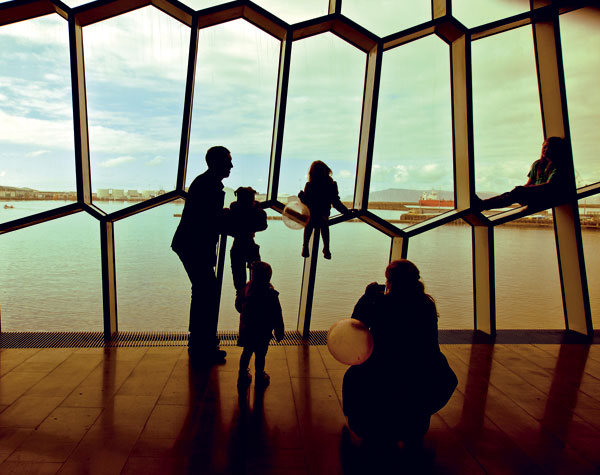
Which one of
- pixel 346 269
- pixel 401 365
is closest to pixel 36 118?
pixel 346 269

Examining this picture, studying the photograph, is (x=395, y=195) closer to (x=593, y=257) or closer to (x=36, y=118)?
(x=593, y=257)

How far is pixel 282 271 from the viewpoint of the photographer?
12.9 ft

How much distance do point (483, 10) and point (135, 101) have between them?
9.55 ft

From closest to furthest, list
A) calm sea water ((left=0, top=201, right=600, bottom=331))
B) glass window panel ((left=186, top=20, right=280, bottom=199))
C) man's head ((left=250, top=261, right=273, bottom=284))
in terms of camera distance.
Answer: man's head ((left=250, top=261, right=273, bottom=284)) < glass window panel ((left=186, top=20, right=280, bottom=199)) < calm sea water ((left=0, top=201, right=600, bottom=331))

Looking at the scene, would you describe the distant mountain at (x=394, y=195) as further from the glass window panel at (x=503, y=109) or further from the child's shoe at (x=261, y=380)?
the child's shoe at (x=261, y=380)

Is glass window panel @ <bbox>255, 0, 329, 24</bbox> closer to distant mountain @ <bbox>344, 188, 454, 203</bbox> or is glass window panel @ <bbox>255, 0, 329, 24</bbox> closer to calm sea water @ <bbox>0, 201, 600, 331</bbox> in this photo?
distant mountain @ <bbox>344, 188, 454, 203</bbox>

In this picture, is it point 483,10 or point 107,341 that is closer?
point 107,341

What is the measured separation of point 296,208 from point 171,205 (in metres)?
1.21

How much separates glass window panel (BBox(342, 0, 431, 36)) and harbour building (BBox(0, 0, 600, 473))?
0.05 feet

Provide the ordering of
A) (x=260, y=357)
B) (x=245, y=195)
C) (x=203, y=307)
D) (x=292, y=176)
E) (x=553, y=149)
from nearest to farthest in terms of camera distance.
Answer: (x=260, y=357) → (x=245, y=195) → (x=203, y=307) → (x=292, y=176) → (x=553, y=149)

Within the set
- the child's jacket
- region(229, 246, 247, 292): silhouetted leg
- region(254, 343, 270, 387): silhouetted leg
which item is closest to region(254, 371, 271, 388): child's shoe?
region(254, 343, 270, 387): silhouetted leg

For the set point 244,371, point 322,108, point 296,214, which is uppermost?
point 322,108

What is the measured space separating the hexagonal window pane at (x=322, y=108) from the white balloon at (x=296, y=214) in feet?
1.69

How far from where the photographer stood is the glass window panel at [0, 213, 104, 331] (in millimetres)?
3467
